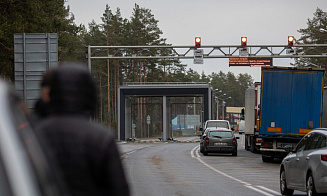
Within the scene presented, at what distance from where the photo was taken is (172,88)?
70562 millimetres

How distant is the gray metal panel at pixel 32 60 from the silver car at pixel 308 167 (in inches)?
386

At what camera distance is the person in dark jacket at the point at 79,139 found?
3293 mm

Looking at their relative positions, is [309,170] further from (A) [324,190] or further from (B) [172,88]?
(B) [172,88]

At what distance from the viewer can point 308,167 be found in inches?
495

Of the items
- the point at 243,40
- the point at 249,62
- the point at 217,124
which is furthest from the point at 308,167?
the point at 249,62

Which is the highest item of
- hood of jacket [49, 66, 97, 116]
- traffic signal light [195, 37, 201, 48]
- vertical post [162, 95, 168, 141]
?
traffic signal light [195, 37, 201, 48]

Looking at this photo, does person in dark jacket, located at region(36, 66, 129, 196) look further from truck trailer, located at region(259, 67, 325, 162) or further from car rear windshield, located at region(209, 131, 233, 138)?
car rear windshield, located at region(209, 131, 233, 138)

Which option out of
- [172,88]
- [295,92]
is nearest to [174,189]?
[295,92]

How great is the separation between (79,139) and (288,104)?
24.1 meters

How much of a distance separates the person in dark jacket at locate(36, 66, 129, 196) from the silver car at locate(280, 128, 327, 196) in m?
8.80

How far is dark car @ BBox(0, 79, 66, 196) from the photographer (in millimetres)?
2674

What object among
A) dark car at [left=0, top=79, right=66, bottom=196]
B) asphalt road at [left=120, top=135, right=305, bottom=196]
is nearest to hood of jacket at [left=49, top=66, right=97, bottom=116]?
dark car at [left=0, top=79, right=66, bottom=196]

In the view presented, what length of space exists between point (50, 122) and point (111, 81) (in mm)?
102532

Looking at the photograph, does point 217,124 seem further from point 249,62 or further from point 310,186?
point 310,186
